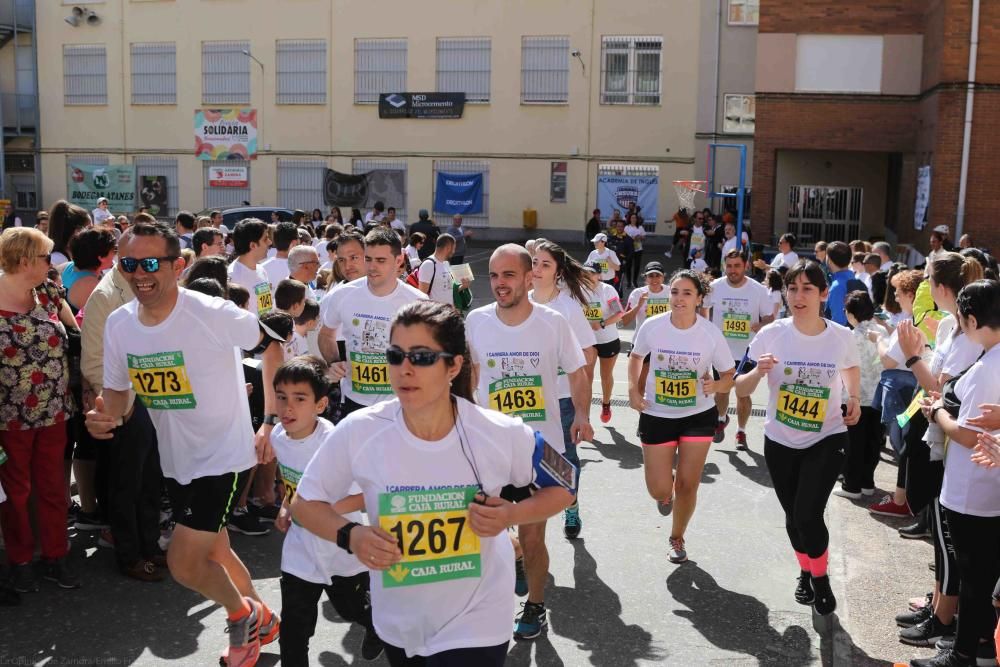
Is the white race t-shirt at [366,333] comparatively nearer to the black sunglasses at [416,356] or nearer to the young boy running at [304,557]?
the young boy running at [304,557]

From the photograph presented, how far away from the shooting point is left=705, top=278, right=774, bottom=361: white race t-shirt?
1026 cm

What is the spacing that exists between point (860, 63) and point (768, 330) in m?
24.4

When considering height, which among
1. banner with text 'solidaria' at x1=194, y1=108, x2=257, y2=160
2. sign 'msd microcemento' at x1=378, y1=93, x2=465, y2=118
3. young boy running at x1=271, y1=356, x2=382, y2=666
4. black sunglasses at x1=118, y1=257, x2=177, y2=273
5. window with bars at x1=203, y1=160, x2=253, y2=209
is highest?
sign 'msd microcemento' at x1=378, y1=93, x2=465, y2=118

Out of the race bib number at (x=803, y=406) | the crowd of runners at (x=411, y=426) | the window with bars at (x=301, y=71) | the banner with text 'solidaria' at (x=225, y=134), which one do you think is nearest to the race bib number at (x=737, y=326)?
the crowd of runners at (x=411, y=426)

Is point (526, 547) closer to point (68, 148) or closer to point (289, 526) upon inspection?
point (289, 526)

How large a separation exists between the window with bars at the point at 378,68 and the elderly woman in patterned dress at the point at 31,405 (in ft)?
101

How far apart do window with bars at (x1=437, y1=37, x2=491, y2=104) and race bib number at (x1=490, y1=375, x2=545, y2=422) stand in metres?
30.5

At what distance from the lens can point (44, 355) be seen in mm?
5984

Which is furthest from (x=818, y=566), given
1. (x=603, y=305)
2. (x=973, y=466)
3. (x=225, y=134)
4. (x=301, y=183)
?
(x=225, y=134)

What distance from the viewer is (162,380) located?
486 centimetres

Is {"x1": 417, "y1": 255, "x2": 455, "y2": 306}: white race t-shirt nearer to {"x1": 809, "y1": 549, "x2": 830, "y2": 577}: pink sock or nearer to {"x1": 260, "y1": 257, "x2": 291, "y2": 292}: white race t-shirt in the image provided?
{"x1": 260, "y1": 257, "x2": 291, "y2": 292}: white race t-shirt

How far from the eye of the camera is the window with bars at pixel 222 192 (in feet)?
123

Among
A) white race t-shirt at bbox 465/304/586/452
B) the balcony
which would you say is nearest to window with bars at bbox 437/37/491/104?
the balcony

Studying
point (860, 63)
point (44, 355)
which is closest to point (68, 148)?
point (860, 63)
